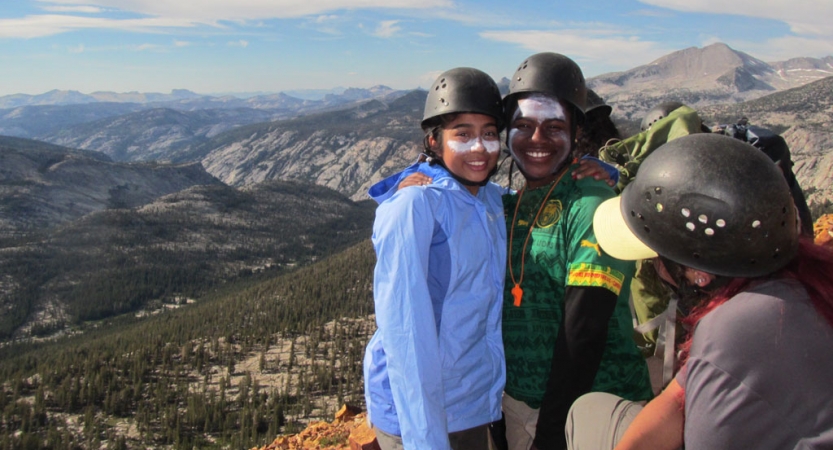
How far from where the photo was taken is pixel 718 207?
3.04 metres

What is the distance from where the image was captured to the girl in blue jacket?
3812 mm

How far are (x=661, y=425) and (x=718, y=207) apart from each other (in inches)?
56.6

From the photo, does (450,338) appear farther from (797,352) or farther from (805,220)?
(805,220)

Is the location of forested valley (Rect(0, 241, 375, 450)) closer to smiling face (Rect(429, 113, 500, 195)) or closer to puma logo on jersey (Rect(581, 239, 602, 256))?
smiling face (Rect(429, 113, 500, 195))

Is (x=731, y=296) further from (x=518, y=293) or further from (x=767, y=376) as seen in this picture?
(x=518, y=293)

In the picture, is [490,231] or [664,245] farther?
[490,231]

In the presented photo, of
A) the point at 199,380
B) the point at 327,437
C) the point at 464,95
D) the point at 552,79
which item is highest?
the point at 552,79

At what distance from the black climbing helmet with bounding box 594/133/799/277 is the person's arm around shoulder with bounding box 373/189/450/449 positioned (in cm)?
159

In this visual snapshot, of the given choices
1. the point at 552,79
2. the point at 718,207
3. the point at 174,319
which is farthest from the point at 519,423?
the point at 174,319

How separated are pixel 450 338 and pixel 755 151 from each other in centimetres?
250

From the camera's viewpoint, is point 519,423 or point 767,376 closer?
point 767,376

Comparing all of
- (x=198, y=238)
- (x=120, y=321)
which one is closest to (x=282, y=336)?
(x=120, y=321)

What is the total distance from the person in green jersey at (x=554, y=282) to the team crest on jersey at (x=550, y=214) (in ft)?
0.03

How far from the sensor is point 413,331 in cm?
380
